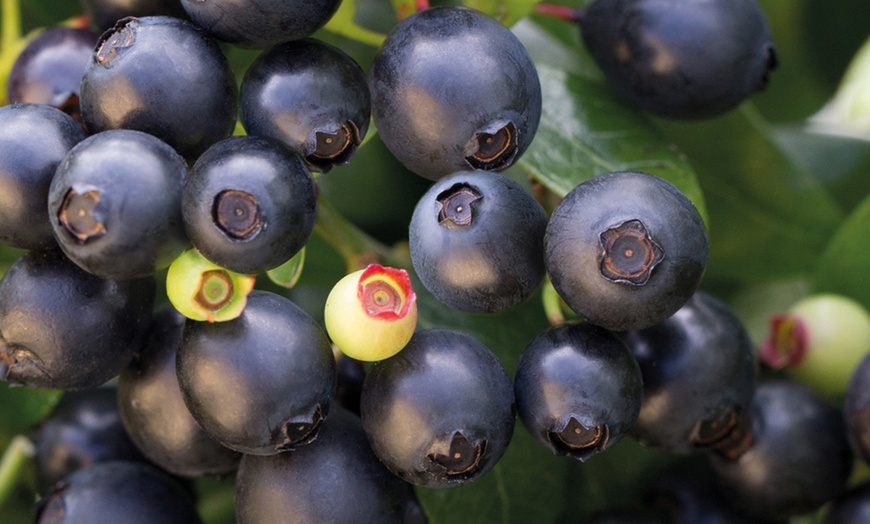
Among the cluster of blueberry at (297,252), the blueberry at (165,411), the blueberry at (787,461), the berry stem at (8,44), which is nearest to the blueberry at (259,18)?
the cluster of blueberry at (297,252)

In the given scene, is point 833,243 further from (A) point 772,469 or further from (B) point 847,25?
(B) point 847,25

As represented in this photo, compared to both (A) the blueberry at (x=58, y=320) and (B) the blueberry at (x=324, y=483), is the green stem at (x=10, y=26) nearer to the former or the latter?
(A) the blueberry at (x=58, y=320)

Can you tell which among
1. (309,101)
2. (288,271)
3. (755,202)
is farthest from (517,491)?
(755,202)

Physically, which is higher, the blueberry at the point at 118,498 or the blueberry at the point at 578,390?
the blueberry at the point at 578,390

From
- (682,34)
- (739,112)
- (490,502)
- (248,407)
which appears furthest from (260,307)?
(739,112)

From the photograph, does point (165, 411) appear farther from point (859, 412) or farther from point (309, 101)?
point (859, 412)

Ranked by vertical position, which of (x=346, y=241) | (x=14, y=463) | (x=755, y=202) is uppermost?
(x=346, y=241)
